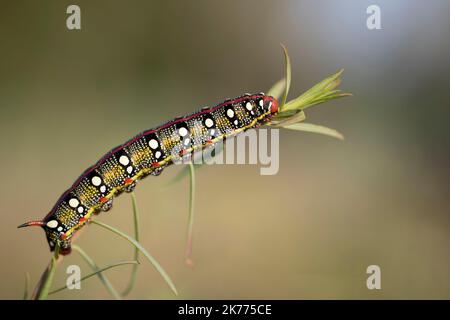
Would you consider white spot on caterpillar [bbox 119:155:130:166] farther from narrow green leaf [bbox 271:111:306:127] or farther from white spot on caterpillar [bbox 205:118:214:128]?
narrow green leaf [bbox 271:111:306:127]

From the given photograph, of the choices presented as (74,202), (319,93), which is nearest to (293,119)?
(319,93)

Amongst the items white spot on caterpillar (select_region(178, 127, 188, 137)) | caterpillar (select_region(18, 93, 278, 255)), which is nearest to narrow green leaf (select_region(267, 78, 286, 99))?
caterpillar (select_region(18, 93, 278, 255))

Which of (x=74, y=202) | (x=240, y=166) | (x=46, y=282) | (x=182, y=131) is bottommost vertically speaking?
(x=46, y=282)

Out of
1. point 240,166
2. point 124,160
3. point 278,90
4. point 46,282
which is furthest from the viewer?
point 240,166

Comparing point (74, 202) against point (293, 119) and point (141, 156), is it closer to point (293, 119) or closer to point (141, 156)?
point (141, 156)

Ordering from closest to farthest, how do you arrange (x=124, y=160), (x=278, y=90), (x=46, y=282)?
(x=46, y=282) < (x=278, y=90) < (x=124, y=160)

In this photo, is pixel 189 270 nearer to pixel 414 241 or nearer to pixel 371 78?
pixel 414 241

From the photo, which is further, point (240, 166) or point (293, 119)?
point (240, 166)
